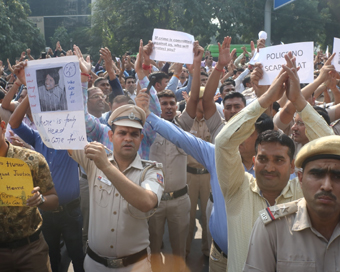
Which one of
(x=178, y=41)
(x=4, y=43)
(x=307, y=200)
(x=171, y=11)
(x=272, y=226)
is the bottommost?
(x=272, y=226)

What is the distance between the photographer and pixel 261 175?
2.38 m

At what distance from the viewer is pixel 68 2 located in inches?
2288

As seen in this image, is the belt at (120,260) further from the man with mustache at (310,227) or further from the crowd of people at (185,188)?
the man with mustache at (310,227)

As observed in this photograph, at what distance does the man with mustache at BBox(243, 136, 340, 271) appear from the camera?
5.52ft

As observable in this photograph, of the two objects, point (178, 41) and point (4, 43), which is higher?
point (4, 43)

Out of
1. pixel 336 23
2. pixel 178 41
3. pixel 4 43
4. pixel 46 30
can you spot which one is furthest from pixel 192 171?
pixel 46 30

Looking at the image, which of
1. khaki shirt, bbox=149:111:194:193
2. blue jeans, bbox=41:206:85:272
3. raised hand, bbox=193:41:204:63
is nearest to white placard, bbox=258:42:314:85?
raised hand, bbox=193:41:204:63

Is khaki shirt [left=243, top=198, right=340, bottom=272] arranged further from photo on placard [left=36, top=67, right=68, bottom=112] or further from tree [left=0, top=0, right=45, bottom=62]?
tree [left=0, top=0, right=45, bottom=62]

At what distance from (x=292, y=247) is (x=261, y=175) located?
28.4 inches

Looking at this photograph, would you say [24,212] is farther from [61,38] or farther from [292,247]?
[61,38]

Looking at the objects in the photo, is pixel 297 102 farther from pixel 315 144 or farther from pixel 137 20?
pixel 137 20

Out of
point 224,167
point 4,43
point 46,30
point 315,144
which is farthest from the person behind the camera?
point 46,30

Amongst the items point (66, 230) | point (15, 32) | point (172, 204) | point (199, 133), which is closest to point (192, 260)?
point (172, 204)

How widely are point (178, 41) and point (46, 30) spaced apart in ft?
185
